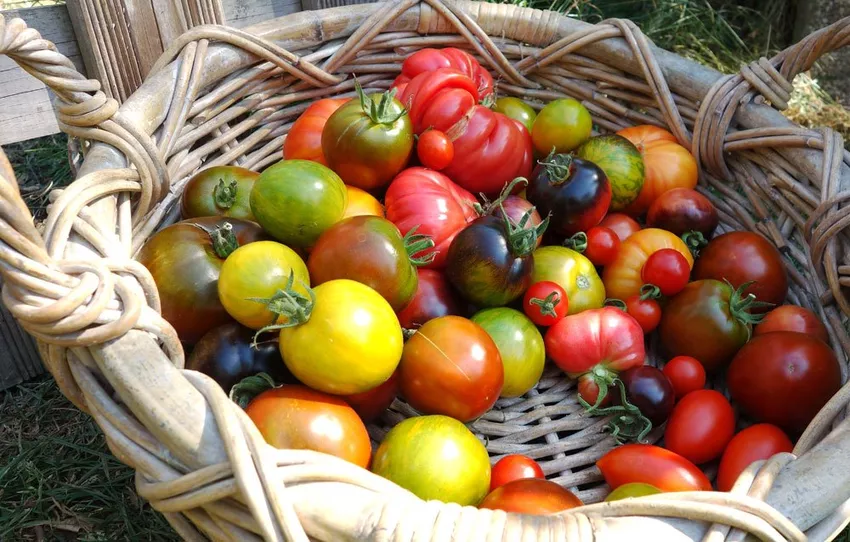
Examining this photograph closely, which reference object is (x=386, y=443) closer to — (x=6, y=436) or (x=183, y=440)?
(x=183, y=440)

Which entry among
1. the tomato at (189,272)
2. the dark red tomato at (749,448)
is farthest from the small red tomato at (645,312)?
the tomato at (189,272)

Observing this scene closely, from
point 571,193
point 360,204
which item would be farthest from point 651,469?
point 360,204

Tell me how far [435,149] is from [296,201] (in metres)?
0.38

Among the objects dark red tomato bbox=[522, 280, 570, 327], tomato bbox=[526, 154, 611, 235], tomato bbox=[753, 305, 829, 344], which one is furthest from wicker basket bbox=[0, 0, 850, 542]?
tomato bbox=[526, 154, 611, 235]

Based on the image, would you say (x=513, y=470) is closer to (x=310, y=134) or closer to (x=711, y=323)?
(x=711, y=323)

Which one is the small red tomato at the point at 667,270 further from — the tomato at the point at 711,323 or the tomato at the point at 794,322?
the tomato at the point at 794,322

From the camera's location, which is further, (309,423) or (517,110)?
(517,110)

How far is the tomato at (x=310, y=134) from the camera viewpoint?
62.5 inches

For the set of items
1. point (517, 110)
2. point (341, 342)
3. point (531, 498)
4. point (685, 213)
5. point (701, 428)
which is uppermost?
point (517, 110)

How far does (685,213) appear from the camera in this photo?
160cm

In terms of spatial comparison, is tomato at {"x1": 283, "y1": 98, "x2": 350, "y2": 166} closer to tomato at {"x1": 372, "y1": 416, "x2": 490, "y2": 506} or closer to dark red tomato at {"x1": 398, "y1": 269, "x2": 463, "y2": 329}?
dark red tomato at {"x1": 398, "y1": 269, "x2": 463, "y2": 329}

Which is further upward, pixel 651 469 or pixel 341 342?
pixel 341 342

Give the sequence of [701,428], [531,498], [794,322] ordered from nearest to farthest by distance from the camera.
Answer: [531,498]
[701,428]
[794,322]

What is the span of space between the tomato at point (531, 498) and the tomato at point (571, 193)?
644 millimetres
